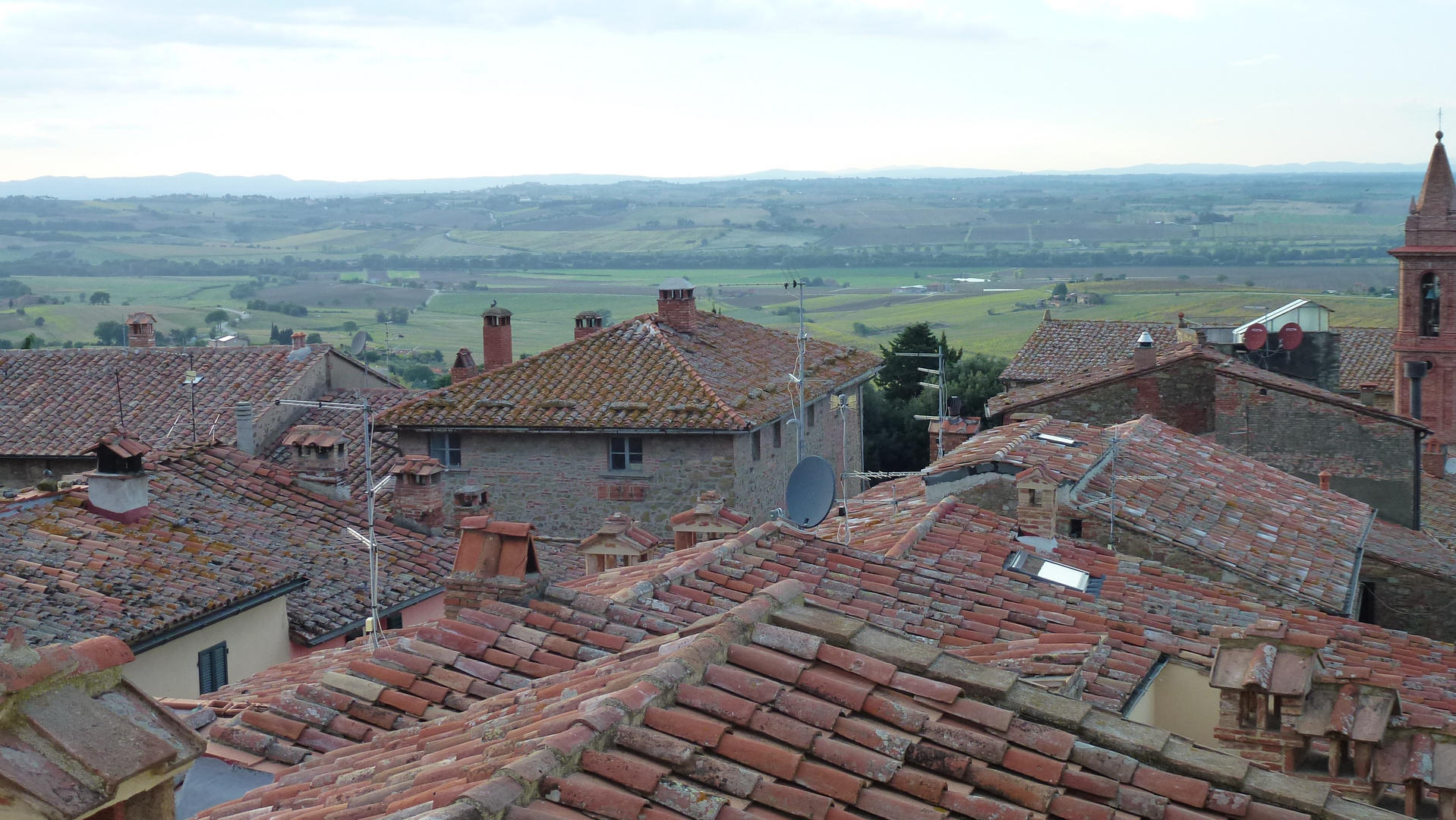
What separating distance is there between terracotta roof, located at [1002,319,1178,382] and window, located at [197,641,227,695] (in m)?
33.8

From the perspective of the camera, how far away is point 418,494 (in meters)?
21.5

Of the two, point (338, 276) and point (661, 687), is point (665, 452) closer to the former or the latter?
point (661, 687)

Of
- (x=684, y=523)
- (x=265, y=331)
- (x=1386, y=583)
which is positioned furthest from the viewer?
(x=265, y=331)

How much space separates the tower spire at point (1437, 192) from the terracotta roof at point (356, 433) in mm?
33683

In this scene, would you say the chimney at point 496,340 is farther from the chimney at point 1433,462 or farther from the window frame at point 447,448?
the chimney at point 1433,462

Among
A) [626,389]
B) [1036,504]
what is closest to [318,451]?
[626,389]

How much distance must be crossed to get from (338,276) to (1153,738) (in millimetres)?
166254

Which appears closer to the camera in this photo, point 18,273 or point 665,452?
point 665,452

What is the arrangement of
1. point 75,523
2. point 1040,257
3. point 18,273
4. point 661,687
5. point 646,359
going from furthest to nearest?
point 1040,257
point 18,273
point 646,359
point 75,523
point 661,687

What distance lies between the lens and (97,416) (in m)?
31.7

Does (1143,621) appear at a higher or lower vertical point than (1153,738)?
lower

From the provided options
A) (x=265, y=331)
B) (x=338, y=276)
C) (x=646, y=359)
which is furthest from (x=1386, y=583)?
(x=338, y=276)

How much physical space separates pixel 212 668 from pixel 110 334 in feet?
243

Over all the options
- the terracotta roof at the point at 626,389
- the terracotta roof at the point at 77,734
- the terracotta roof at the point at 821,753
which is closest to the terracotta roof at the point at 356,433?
the terracotta roof at the point at 626,389
